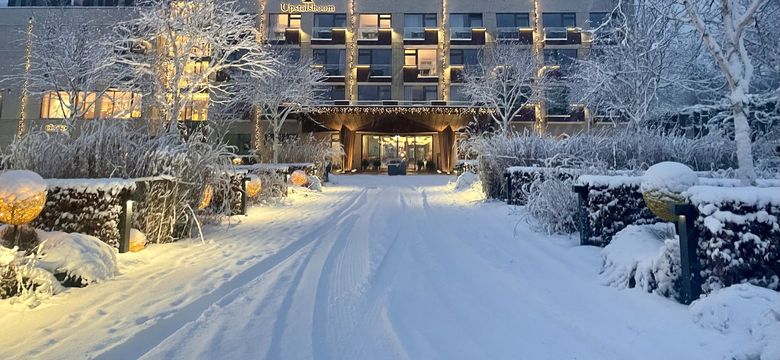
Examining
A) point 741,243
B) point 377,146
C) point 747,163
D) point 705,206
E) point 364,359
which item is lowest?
point 364,359

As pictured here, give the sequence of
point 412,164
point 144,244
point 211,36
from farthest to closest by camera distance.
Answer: point 412,164 → point 211,36 → point 144,244

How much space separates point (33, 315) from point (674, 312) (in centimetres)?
458

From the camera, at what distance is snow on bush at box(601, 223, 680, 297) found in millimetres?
3092

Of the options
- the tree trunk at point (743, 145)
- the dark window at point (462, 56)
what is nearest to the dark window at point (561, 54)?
the dark window at point (462, 56)

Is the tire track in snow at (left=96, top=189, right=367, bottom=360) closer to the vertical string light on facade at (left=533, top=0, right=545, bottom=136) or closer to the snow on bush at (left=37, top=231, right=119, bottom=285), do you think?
the snow on bush at (left=37, top=231, right=119, bottom=285)

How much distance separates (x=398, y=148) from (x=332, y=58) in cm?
924

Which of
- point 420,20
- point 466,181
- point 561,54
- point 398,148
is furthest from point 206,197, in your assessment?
point 561,54

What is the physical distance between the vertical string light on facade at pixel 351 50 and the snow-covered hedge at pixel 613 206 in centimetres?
2883

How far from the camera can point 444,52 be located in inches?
1287

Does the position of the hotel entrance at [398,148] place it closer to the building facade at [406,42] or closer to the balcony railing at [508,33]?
the building facade at [406,42]

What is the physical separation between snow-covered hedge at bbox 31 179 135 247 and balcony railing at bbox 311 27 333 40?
3029cm

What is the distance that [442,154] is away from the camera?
29406mm

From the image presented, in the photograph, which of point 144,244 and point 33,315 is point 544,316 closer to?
point 33,315

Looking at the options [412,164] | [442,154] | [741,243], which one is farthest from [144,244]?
[412,164]
